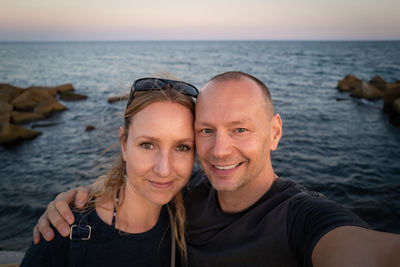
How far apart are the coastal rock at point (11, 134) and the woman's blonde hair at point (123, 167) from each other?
11546 millimetres

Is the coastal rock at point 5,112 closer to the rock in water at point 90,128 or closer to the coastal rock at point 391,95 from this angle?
the rock in water at point 90,128

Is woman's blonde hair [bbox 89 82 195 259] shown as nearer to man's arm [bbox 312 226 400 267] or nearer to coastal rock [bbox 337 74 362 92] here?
man's arm [bbox 312 226 400 267]

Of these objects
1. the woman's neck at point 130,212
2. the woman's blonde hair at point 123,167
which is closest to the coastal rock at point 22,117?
the woman's blonde hair at point 123,167

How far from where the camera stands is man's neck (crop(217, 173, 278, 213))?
254cm

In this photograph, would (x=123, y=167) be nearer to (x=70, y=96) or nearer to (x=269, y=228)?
(x=269, y=228)

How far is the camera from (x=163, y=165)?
2.18 m

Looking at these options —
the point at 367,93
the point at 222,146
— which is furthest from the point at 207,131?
the point at 367,93

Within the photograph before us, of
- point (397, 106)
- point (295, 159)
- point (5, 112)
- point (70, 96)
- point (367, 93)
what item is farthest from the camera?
point (70, 96)

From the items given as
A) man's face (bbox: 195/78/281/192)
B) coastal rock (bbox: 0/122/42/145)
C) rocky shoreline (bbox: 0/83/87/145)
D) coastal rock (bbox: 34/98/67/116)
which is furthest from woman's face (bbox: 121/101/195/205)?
coastal rock (bbox: 34/98/67/116)

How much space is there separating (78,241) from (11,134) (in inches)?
485

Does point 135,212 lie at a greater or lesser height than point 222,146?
lesser

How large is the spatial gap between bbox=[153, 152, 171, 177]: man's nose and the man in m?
0.45

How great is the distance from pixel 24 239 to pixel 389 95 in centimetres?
2090

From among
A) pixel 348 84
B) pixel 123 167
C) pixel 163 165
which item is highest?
pixel 163 165
